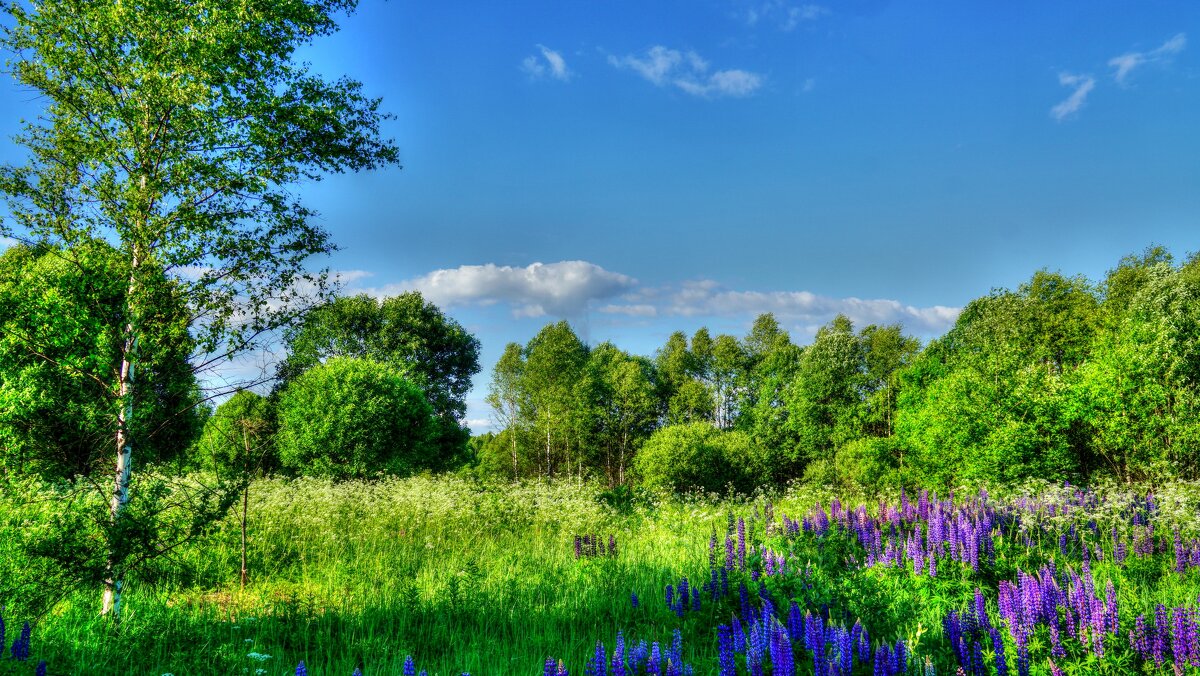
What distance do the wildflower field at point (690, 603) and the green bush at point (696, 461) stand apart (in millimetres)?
17910

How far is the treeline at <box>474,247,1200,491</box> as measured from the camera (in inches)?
655

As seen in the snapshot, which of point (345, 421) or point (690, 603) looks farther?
point (345, 421)

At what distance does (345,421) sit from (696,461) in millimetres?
16505

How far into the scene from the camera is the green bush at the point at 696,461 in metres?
28.3

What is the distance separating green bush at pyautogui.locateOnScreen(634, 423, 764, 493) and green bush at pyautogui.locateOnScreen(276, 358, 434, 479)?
39.0 ft

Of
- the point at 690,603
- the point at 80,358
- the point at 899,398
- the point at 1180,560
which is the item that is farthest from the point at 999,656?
the point at 899,398

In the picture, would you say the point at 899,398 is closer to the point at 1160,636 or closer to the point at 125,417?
the point at 1160,636

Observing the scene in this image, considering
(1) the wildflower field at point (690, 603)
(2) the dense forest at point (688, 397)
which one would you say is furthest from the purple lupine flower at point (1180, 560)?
(2) the dense forest at point (688, 397)

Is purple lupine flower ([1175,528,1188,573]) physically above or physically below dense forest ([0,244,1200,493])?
below

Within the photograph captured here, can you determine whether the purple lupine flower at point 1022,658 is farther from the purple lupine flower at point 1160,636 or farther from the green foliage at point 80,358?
the green foliage at point 80,358

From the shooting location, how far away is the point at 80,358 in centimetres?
668

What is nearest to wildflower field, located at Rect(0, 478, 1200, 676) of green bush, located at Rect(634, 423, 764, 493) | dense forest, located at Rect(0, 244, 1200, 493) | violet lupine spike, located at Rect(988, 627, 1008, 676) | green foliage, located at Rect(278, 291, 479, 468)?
violet lupine spike, located at Rect(988, 627, 1008, 676)

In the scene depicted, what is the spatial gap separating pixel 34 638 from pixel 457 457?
95.4 ft

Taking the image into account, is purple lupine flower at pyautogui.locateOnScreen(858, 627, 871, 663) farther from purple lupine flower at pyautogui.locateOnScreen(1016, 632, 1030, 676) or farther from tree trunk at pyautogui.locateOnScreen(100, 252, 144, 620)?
tree trunk at pyautogui.locateOnScreen(100, 252, 144, 620)
